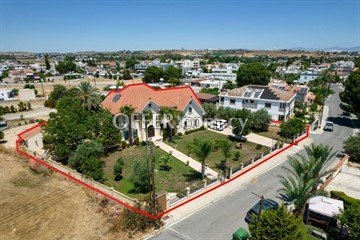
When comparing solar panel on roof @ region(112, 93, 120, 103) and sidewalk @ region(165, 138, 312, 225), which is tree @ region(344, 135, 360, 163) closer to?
sidewalk @ region(165, 138, 312, 225)

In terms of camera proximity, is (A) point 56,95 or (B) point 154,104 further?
(A) point 56,95

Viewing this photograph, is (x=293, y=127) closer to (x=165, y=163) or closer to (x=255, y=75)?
(x=165, y=163)

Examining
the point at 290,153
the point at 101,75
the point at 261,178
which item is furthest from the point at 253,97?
the point at 101,75

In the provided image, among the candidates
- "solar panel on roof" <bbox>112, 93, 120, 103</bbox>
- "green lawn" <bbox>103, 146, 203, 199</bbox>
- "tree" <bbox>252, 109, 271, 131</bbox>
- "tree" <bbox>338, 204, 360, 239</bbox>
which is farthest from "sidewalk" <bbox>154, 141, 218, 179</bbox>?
"tree" <bbox>252, 109, 271, 131</bbox>

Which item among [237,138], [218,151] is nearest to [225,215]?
[218,151]

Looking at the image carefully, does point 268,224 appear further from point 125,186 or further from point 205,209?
point 125,186

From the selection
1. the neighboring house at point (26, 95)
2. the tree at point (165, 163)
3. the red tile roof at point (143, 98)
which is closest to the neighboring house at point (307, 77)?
the red tile roof at point (143, 98)

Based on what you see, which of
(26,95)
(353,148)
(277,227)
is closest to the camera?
(277,227)
